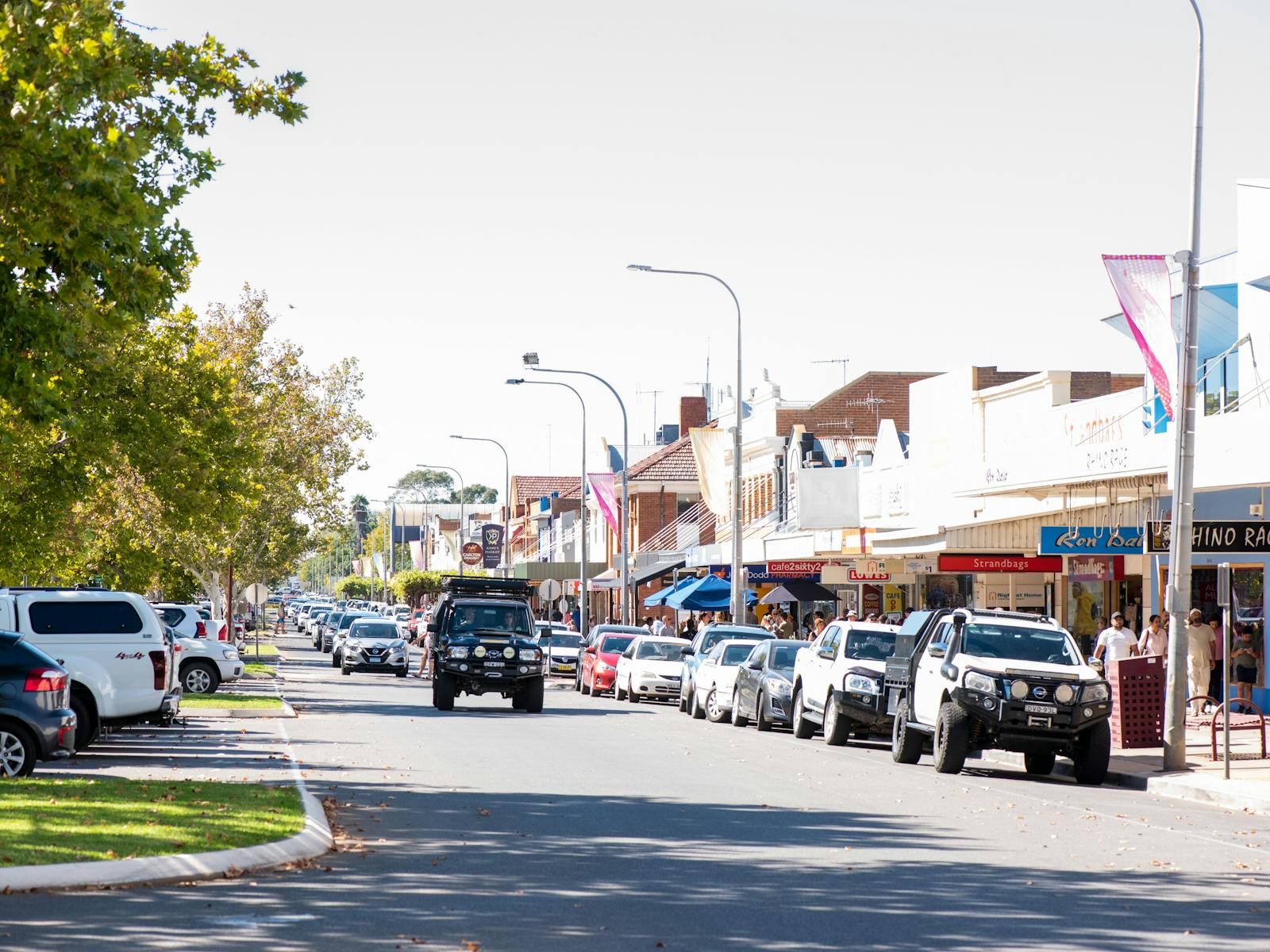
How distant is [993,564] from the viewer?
35.4 meters

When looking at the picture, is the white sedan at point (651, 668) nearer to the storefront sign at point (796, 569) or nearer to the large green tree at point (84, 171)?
the storefront sign at point (796, 569)

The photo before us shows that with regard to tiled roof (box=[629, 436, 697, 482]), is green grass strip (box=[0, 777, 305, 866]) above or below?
below

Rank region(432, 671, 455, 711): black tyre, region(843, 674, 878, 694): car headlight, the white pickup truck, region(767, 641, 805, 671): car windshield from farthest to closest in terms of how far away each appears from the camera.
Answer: region(432, 671, 455, 711): black tyre < region(767, 641, 805, 671): car windshield < region(843, 674, 878, 694): car headlight < the white pickup truck

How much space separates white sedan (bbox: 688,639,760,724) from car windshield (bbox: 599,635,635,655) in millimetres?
9277

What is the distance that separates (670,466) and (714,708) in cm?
4474

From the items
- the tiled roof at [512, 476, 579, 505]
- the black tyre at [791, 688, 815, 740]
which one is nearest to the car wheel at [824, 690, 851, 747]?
the black tyre at [791, 688, 815, 740]

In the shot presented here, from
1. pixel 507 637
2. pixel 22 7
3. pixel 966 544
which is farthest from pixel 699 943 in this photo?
pixel 966 544

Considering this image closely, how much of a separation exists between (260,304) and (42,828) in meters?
40.6

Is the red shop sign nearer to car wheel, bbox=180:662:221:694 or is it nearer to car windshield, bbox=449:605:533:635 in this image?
car windshield, bbox=449:605:533:635

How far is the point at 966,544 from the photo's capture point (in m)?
38.0

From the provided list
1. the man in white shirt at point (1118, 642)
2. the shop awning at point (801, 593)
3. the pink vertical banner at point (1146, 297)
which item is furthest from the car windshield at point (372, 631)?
the pink vertical banner at point (1146, 297)

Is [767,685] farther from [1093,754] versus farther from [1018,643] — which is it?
[1093,754]

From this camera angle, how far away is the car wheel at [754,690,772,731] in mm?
29172

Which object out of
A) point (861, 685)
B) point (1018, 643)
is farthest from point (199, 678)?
point (1018, 643)
